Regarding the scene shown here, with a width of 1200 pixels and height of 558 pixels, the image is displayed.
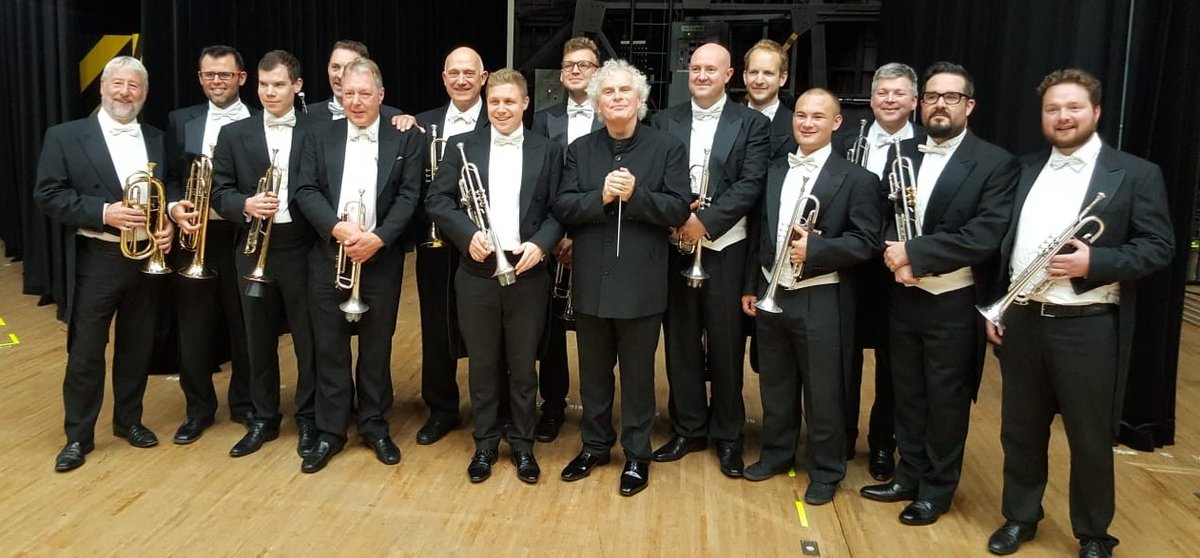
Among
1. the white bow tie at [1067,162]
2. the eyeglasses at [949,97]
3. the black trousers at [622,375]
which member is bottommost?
the black trousers at [622,375]

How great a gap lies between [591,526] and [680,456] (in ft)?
2.42

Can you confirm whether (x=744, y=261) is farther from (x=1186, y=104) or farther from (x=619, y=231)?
(x=1186, y=104)

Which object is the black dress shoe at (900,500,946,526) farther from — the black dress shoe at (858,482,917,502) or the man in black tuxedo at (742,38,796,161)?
the man in black tuxedo at (742,38,796,161)

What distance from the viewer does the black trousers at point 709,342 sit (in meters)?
3.48

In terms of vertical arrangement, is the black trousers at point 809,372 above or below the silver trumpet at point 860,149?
below

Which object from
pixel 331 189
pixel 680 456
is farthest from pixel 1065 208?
pixel 331 189

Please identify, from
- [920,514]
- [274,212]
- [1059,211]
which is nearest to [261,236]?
[274,212]

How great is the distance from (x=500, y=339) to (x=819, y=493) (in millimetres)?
1374

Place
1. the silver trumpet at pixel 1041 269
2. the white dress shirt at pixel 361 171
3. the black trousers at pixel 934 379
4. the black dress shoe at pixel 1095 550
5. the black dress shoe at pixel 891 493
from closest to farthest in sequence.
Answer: the silver trumpet at pixel 1041 269 < the black dress shoe at pixel 1095 550 < the black trousers at pixel 934 379 < the black dress shoe at pixel 891 493 < the white dress shirt at pixel 361 171

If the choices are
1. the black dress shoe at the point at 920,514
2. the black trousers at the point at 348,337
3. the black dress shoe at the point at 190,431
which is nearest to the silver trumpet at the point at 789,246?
the black dress shoe at the point at 920,514

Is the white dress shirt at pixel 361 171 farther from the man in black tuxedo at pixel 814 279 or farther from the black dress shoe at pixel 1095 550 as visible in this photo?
the black dress shoe at pixel 1095 550

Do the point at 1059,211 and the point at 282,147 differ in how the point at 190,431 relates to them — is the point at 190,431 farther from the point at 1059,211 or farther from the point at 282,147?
the point at 1059,211

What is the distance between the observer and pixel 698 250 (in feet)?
11.1

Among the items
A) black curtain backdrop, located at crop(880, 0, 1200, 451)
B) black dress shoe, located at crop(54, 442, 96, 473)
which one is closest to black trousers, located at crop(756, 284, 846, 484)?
black curtain backdrop, located at crop(880, 0, 1200, 451)
